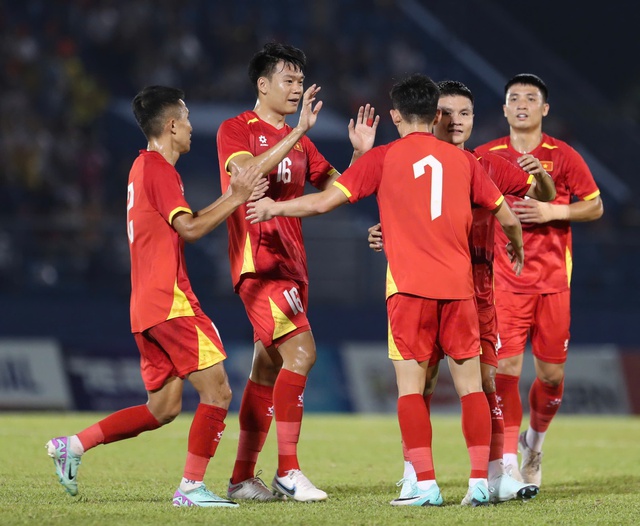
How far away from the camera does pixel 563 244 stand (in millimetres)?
7727

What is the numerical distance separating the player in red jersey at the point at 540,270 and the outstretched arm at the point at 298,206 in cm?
209

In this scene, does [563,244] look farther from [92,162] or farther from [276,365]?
[92,162]

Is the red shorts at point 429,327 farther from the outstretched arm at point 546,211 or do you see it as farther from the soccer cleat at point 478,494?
A: the outstretched arm at point 546,211

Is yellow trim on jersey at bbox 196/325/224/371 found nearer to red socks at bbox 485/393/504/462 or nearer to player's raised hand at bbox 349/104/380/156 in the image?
player's raised hand at bbox 349/104/380/156

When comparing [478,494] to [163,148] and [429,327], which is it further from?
[163,148]

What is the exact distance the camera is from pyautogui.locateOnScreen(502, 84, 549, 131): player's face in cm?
768

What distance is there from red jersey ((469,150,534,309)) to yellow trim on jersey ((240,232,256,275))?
4.50ft

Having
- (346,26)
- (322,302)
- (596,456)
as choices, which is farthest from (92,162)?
(596,456)

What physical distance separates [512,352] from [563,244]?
931 millimetres

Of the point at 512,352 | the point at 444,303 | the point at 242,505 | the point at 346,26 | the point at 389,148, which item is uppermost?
the point at 346,26

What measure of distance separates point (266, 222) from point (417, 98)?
125cm

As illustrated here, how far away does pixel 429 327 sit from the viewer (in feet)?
19.5

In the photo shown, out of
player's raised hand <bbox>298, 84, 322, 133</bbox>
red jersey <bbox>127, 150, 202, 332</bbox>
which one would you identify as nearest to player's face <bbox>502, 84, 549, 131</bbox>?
player's raised hand <bbox>298, 84, 322, 133</bbox>

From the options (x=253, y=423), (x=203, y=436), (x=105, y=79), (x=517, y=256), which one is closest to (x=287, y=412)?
(x=253, y=423)
